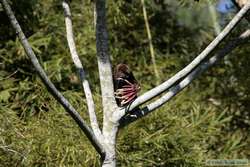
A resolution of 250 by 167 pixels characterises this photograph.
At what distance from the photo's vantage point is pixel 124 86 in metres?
1.58

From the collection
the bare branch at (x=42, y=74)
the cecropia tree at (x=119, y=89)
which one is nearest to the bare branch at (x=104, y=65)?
the cecropia tree at (x=119, y=89)

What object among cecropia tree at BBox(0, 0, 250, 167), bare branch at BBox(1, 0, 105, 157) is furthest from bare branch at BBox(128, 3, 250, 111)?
bare branch at BBox(1, 0, 105, 157)

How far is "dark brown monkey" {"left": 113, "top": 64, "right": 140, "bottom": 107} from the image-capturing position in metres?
1.56

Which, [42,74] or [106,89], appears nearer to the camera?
[42,74]

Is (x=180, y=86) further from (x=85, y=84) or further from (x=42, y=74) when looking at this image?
(x=42, y=74)

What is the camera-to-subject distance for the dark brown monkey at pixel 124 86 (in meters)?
1.56

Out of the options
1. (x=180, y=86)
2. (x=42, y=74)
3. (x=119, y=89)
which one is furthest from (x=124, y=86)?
(x=42, y=74)

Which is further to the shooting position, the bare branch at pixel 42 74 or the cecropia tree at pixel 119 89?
the cecropia tree at pixel 119 89

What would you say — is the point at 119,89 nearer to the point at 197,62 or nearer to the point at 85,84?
the point at 85,84

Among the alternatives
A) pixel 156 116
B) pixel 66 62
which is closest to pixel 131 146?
pixel 156 116

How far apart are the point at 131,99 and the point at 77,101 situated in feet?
3.62

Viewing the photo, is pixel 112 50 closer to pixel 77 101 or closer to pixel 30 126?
pixel 77 101

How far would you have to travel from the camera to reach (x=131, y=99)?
1557 millimetres

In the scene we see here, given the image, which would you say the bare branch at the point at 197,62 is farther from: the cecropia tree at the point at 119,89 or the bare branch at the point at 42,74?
the bare branch at the point at 42,74
